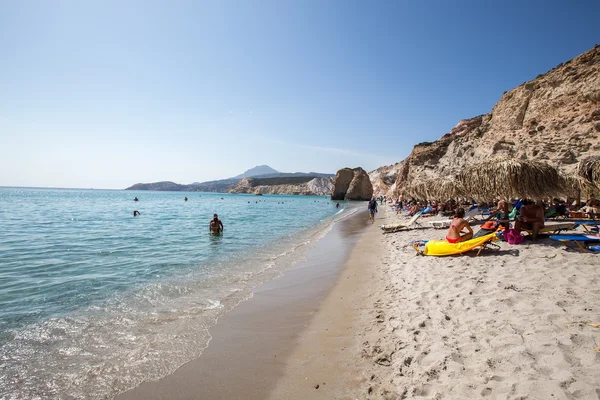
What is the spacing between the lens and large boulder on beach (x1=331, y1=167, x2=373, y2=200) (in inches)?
3061

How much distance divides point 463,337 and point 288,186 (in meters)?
153

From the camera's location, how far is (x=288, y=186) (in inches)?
6142

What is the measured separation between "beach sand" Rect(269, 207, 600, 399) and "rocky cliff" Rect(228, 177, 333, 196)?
14214cm

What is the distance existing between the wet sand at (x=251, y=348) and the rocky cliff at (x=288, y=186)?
14135 centimetres

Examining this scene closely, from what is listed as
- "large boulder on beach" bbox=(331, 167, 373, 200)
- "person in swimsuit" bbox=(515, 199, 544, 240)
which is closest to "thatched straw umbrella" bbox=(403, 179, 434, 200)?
"person in swimsuit" bbox=(515, 199, 544, 240)

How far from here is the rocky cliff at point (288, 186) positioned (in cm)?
15000

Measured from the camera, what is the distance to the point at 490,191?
1005cm

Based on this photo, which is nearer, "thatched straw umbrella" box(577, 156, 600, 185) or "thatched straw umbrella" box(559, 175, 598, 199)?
"thatched straw umbrella" box(577, 156, 600, 185)

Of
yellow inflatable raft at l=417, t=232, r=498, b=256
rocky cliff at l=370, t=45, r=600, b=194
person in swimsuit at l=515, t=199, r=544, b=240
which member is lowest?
yellow inflatable raft at l=417, t=232, r=498, b=256

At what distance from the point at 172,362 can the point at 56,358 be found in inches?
62.0

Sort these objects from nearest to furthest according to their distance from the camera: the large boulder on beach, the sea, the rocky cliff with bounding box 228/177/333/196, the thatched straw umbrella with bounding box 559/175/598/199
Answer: the sea < the thatched straw umbrella with bounding box 559/175/598/199 < the large boulder on beach < the rocky cliff with bounding box 228/177/333/196

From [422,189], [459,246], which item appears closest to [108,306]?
[459,246]

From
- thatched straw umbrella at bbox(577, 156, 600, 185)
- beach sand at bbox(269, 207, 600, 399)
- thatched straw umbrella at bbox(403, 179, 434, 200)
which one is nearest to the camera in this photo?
beach sand at bbox(269, 207, 600, 399)

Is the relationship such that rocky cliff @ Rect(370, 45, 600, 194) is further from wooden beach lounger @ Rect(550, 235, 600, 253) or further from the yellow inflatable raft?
the yellow inflatable raft
